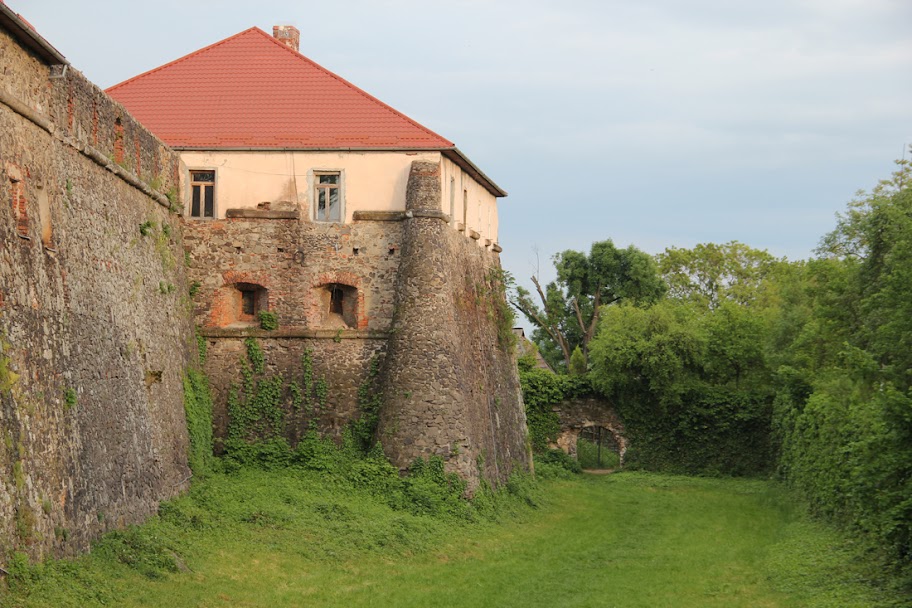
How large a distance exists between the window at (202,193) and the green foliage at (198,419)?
10.3 feet

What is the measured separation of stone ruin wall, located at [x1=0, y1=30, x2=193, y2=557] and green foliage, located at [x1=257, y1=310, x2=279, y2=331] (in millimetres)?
2452

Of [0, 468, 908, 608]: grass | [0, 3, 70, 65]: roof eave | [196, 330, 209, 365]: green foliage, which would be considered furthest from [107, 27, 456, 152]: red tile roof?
[0, 3, 70, 65]: roof eave

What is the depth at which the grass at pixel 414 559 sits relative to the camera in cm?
1401

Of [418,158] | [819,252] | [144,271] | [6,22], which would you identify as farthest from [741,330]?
[6,22]

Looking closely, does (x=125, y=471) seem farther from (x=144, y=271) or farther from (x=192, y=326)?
(x=192, y=326)

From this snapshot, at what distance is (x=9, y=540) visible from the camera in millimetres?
11695

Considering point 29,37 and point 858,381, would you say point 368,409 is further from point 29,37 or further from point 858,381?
point 29,37

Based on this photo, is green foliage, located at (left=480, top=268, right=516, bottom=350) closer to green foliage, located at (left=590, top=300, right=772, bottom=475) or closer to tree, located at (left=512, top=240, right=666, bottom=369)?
green foliage, located at (left=590, top=300, right=772, bottom=475)

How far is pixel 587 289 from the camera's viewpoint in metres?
50.2

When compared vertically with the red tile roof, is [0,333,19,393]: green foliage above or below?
below

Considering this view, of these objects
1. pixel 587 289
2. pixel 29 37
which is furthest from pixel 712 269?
pixel 29 37

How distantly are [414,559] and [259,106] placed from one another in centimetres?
977

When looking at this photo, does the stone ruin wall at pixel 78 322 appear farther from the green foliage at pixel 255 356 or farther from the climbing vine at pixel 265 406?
the green foliage at pixel 255 356

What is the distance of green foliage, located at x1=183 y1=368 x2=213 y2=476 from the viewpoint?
765 inches
